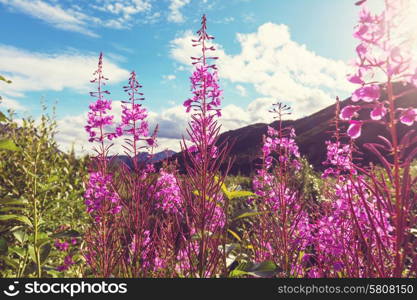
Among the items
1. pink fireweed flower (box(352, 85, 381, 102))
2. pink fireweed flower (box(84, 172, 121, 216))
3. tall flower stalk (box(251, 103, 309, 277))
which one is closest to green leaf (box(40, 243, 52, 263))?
A: pink fireweed flower (box(84, 172, 121, 216))

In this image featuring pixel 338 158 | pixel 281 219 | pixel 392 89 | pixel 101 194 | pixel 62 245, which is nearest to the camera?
pixel 392 89

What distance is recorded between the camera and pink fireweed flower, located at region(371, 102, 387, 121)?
4.28 feet

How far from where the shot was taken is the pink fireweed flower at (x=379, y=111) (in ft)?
4.28

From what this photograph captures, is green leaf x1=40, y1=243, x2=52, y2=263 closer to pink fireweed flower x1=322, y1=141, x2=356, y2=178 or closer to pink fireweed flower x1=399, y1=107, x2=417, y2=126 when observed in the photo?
pink fireweed flower x1=322, y1=141, x2=356, y2=178

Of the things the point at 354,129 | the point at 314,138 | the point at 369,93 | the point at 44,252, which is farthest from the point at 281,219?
the point at 314,138

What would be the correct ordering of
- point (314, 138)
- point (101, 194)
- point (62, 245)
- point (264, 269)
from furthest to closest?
point (314, 138)
point (62, 245)
point (101, 194)
point (264, 269)

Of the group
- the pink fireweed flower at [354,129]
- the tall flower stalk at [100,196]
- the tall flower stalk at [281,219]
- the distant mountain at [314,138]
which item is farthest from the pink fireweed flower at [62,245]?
the distant mountain at [314,138]

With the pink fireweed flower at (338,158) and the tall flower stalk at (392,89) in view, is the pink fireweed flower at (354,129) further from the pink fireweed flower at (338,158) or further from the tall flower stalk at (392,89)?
the pink fireweed flower at (338,158)

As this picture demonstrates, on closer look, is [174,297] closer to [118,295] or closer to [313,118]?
[118,295]

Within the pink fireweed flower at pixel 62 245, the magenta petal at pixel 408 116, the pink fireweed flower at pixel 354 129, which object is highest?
the magenta petal at pixel 408 116

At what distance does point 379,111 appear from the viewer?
1312 millimetres

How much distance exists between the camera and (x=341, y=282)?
163 centimetres

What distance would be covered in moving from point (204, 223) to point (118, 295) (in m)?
0.61

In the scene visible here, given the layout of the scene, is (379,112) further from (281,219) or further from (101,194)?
(101,194)
